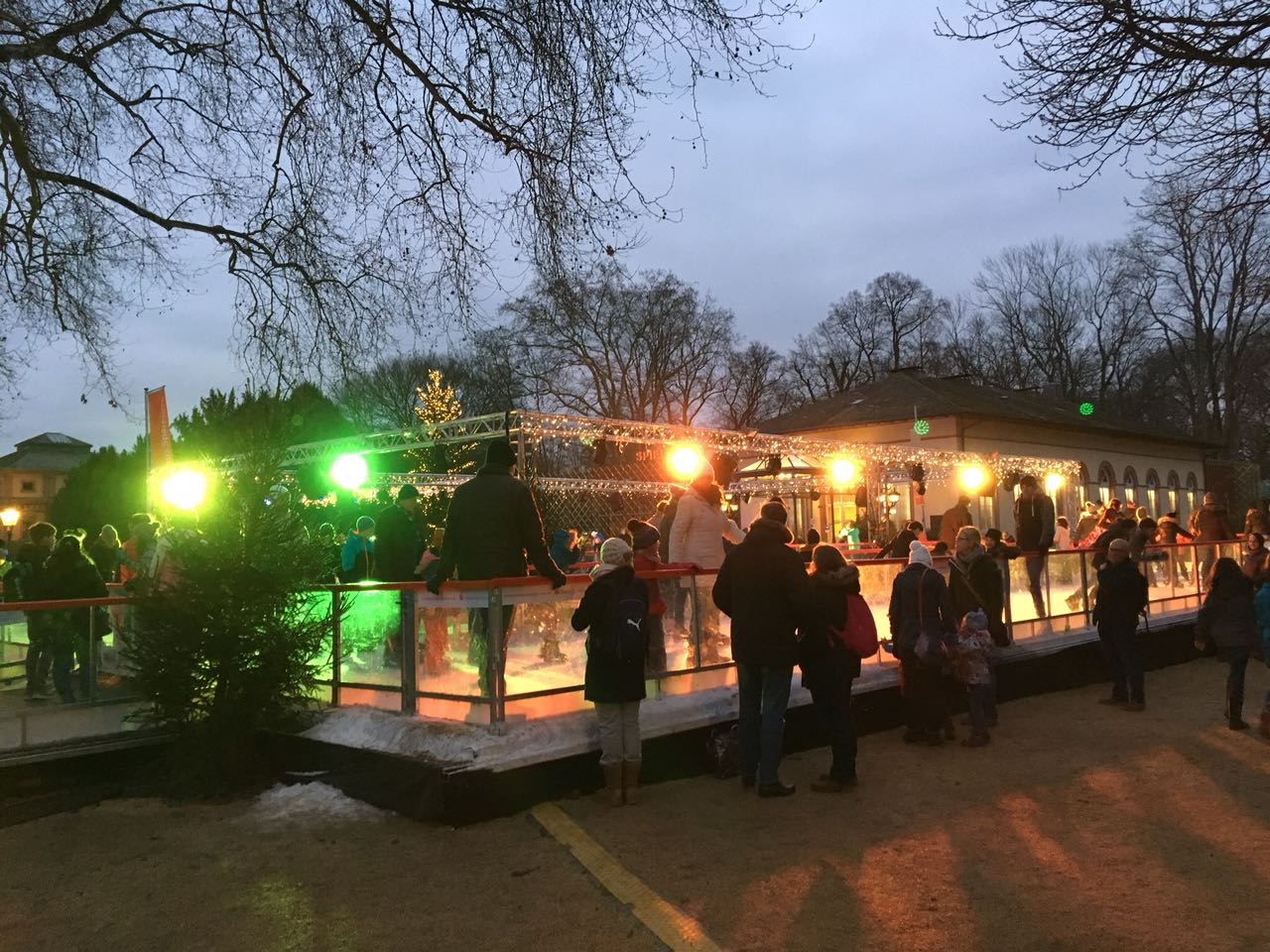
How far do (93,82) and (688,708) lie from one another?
7.95 metres

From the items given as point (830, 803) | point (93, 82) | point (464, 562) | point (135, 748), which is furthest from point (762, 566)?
point (93, 82)

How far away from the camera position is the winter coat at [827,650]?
21.6 ft

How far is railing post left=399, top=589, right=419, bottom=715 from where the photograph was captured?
6.74 m

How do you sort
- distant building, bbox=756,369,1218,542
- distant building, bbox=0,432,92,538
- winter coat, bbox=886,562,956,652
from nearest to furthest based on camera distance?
1. winter coat, bbox=886,562,956,652
2. distant building, bbox=756,369,1218,542
3. distant building, bbox=0,432,92,538

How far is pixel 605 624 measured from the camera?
20.4 feet

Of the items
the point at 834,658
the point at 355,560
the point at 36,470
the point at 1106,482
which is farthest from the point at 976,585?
the point at 36,470

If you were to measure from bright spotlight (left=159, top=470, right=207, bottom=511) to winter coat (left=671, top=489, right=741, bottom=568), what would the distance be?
3.62 metres

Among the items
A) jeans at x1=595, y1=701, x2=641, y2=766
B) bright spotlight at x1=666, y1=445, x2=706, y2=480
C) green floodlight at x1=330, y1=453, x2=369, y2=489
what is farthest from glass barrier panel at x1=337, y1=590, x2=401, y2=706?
bright spotlight at x1=666, y1=445, x2=706, y2=480

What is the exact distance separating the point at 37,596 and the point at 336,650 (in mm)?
3111

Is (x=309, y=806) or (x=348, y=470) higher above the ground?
(x=348, y=470)

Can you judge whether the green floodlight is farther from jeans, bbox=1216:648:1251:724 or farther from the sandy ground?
jeans, bbox=1216:648:1251:724

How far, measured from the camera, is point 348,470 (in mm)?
15492

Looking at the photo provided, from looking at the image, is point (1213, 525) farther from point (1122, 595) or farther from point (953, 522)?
point (1122, 595)

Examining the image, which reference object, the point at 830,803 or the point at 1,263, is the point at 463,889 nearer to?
the point at 830,803
